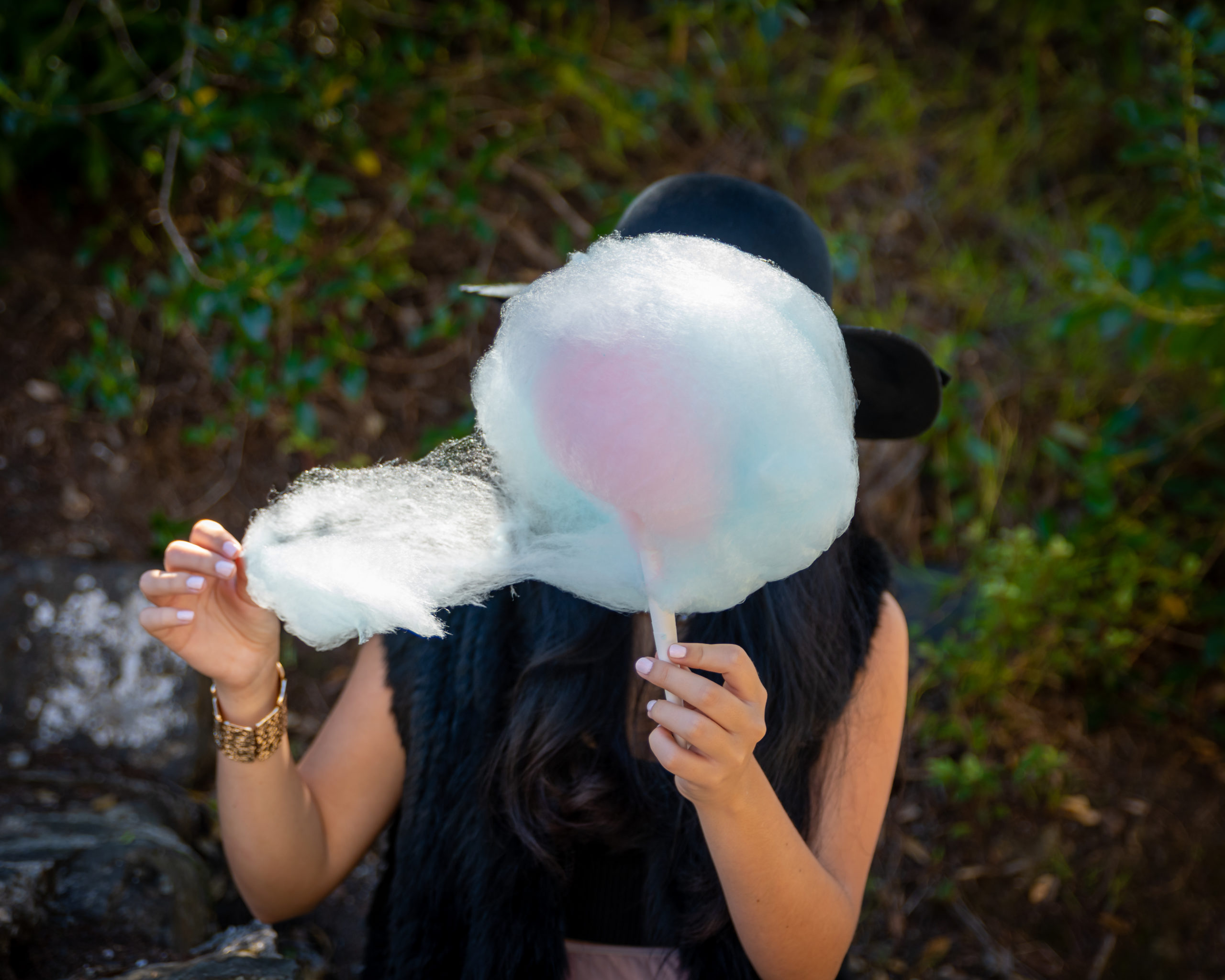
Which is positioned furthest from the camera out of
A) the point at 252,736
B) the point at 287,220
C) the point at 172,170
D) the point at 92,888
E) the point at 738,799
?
the point at 172,170

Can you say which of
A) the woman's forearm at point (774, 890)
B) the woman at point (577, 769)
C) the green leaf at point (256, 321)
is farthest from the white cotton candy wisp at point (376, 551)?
the green leaf at point (256, 321)

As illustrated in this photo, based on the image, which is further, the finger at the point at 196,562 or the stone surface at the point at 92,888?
the stone surface at the point at 92,888

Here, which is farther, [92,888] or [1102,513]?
[1102,513]

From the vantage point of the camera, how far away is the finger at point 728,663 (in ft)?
2.83

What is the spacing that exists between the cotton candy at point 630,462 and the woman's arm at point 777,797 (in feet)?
0.35

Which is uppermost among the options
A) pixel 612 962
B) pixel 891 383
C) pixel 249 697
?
pixel 891 383

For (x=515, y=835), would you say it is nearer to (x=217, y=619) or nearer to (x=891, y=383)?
(x=217, y=619)

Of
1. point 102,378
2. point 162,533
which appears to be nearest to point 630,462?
→ point 162,533

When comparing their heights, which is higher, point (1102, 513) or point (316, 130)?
point (316, 130)

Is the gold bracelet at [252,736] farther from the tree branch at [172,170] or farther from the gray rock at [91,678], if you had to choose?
the tree branch at [172,170]

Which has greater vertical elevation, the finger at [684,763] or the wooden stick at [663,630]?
the wooden stick at [663,630]

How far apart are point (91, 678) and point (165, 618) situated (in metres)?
1.37

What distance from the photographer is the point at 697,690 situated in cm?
87

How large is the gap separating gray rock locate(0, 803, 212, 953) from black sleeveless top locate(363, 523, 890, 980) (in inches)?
14.8
